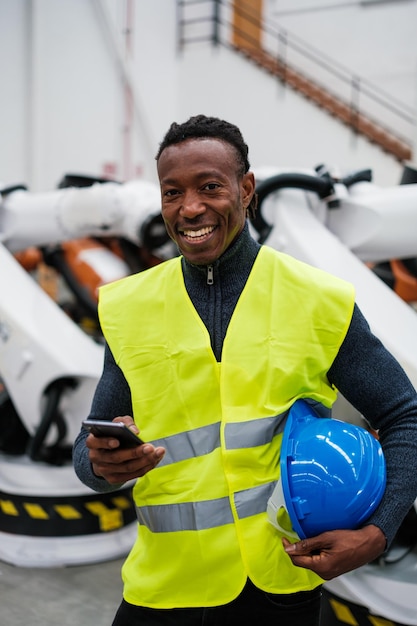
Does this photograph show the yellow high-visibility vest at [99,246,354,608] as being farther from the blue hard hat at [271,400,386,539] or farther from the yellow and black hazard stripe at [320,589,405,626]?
the yellow and black hazard stripe at [320,589,405,626]

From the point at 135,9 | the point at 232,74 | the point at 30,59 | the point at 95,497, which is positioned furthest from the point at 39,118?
the point at 95,497

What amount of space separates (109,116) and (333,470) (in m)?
10.9

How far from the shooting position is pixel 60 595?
267 centimetres

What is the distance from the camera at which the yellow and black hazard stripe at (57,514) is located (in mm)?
2967

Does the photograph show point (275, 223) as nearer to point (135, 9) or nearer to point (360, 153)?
point (360, 153)

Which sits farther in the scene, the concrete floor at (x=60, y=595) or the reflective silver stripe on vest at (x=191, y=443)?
the concrete floor at (x=60, y=595)

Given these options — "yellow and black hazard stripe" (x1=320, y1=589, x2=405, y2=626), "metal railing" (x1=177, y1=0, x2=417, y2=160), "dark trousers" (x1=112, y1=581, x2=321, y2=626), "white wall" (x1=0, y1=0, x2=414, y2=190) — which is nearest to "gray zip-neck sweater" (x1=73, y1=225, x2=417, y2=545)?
"dark trousers" (x1=112, y1=581, x2=321, y2=626)

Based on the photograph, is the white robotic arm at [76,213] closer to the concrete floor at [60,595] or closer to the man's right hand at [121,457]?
the concrete floor at [60,595]

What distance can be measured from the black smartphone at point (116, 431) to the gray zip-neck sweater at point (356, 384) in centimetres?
20

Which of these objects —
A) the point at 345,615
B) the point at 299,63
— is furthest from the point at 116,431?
the point at 299,63

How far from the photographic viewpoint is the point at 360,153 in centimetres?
1127

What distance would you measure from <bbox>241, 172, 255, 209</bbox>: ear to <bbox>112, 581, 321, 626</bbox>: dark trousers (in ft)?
2.26

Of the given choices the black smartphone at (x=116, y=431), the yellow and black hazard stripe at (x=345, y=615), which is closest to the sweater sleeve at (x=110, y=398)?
the black smartphone at (x=116, y=431)

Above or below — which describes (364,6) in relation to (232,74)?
above
